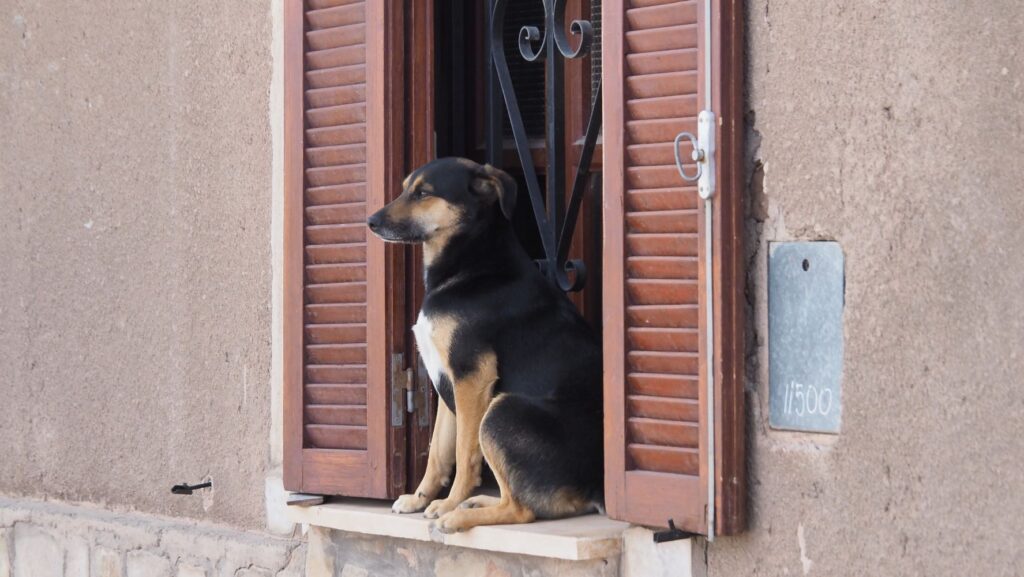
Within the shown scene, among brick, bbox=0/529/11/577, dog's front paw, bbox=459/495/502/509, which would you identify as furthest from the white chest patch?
brick, bbox=0/529/11/577

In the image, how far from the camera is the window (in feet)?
10.9

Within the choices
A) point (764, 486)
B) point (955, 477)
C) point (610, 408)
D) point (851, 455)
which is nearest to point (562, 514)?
point (610, 408)

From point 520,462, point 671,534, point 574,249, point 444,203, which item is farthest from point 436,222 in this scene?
point 671,534

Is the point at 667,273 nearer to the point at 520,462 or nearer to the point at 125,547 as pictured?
the point at 520,462

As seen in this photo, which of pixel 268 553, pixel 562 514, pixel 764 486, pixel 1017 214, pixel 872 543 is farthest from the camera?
pixel 268 553

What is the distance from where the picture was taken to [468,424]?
3.95 metres

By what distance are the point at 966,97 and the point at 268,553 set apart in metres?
2.67

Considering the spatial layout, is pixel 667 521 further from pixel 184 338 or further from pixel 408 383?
pixel 184 338

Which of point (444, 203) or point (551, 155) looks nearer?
point (444, 203)

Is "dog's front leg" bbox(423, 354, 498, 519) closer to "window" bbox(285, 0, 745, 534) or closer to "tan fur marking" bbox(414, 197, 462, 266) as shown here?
"window" bbox(285, 0, 745, 534)

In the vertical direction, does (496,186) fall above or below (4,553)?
above

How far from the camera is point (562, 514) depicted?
3.90 metres

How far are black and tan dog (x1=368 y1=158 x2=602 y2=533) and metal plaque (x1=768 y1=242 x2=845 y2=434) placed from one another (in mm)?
736

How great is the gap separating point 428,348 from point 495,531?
576 mm
